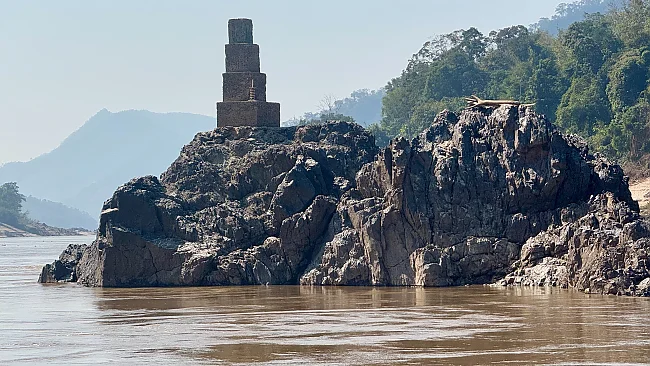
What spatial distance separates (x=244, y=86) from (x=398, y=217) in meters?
10.6

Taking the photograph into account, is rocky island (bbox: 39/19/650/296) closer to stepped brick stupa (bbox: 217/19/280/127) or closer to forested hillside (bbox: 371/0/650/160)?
stepped brick stupa (bbox: 217/19/280/127)

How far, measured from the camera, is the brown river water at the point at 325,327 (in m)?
22.6

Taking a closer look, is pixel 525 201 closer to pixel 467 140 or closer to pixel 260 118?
pixel 467 140

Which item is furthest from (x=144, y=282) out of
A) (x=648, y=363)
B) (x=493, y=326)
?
(x=648, y=363)

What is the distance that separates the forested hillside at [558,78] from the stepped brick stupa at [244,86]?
26070 millimetres

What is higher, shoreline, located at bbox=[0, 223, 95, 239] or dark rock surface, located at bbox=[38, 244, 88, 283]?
shoreline, located at bbox=[0, 223, 95, 239]

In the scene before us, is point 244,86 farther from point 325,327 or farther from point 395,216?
point 325,327

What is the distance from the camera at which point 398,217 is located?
35.5 meters

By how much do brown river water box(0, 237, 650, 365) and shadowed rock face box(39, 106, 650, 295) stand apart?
1028 mm

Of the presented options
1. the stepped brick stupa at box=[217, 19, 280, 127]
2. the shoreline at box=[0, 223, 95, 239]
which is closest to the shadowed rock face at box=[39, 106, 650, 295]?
the stepped brick stupa at box=[217, 19, 280, 127]

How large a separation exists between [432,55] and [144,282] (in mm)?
76396

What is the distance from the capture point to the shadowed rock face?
34.1m

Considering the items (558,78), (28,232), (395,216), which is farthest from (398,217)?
(28,232)

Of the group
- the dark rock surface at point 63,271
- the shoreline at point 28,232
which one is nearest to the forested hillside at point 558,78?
the dark rock surface at point 63,271
